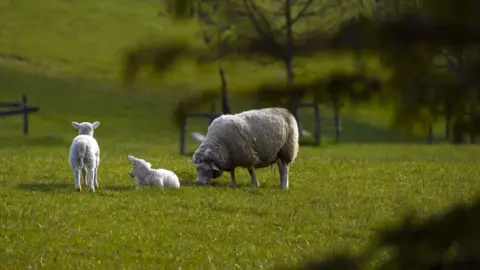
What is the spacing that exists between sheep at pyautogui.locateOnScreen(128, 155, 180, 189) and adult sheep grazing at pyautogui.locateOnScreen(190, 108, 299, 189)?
94 centimetres

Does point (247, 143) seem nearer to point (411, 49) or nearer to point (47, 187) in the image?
point (47, 187)

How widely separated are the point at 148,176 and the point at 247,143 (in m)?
2.17

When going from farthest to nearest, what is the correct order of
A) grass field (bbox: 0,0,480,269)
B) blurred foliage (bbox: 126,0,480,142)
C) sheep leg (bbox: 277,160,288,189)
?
sheep leg (bbox: 277,160,288,189) → grass field (bbox: 0,0,480,269) → blurred foliage (bbox: 126,0,480,142)

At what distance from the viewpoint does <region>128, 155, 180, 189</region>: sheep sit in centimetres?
1864

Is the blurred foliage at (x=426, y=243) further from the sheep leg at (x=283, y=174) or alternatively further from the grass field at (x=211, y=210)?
the sheep leg at (x=283, y=174)

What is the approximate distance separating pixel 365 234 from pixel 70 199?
5.58 meters

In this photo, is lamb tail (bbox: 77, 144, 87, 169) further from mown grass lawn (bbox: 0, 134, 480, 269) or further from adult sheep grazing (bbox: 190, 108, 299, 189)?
adult sheep grazing (bbox: 190, 108, 299, 189)

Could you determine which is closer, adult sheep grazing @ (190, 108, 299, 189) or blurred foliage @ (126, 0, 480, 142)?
blurred foliage @ (126, 0, 480, 142)

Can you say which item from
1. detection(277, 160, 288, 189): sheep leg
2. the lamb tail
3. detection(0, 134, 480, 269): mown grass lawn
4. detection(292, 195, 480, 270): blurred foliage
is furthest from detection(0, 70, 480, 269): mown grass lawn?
detection(292, 195, 480, 270): blurred foliage

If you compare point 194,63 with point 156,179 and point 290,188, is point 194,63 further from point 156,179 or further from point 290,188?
point 290,188

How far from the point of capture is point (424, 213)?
16.6m

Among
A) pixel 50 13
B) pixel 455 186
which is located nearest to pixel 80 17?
pixel 50 13

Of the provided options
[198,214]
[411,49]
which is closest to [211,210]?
[198,214]

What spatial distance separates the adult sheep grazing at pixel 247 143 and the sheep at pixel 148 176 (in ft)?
3.08
